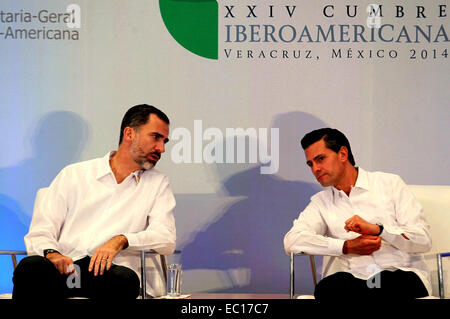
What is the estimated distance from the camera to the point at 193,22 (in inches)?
193

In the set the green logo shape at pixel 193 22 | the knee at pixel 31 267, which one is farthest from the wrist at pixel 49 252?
the green logo shape at pixel 193 22

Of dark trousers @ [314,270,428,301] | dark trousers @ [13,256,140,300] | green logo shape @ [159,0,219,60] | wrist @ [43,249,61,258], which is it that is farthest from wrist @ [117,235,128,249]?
green logo shape @ [159,0,219,60]

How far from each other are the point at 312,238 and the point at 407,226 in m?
0.53

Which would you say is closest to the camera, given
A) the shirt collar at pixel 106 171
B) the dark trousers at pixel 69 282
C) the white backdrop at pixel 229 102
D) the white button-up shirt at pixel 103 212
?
the dark trousers at pixel 69 282

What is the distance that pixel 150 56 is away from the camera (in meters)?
4.93

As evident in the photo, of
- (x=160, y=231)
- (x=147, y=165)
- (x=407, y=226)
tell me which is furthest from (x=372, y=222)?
(x=147, y=165)

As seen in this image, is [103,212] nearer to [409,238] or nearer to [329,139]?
[329,139]

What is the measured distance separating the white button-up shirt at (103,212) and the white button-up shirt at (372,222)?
763mm

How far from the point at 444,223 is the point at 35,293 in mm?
2327

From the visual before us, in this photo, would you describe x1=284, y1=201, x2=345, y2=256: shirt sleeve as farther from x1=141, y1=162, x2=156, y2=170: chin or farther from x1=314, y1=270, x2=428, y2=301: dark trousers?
x1=141, y1=162, x2=156, y2=170: chin

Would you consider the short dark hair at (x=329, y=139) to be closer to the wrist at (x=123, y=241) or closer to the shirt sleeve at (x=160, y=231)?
the shirt sleeve at (x=160, y=231)

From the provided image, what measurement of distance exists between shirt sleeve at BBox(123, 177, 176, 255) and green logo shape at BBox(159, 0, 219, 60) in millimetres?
1251

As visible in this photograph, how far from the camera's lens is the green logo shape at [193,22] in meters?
4.90
